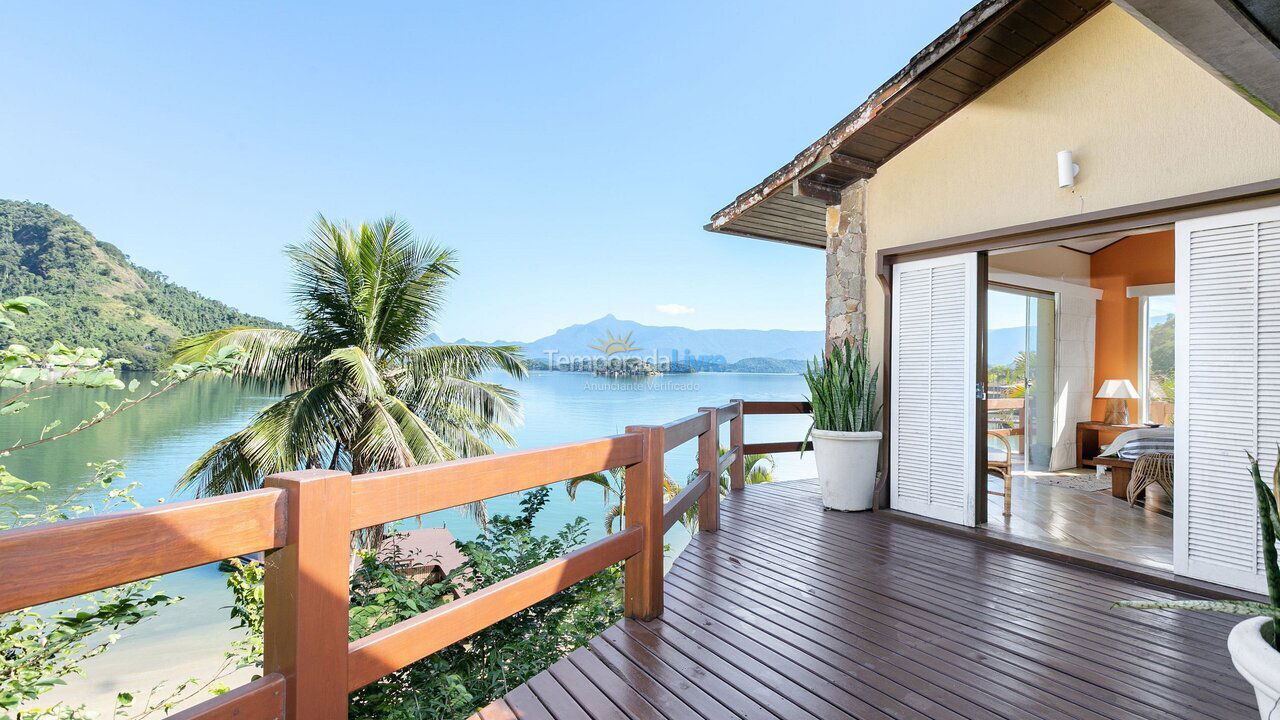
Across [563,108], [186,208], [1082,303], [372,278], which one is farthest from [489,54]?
[1082,303]

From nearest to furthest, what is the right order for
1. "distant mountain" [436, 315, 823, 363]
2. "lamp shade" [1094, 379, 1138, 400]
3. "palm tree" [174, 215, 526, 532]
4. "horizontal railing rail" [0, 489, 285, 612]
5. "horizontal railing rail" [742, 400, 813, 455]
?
1. "horizontal railing rail" [0, 489, 285, 612]
2. "horizontal railing rail" [742, 400, 813, 455]
3. "lamp shade" [1094, 379, 1138, 400]
4. "palm tree" [174, 215, 526, 532]
5. "distant mountain" [436, 315, 823, 363]

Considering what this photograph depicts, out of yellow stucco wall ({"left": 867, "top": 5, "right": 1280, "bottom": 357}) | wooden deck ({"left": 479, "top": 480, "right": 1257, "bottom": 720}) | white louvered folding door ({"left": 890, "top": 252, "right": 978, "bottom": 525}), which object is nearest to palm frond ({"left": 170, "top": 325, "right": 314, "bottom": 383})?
wooden deck ({"left": 479, "top": 480, "right": 1257, "bottom": 720})

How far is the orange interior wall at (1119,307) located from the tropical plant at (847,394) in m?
4.94

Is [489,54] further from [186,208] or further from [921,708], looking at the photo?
[921,708]

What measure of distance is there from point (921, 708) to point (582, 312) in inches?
2018

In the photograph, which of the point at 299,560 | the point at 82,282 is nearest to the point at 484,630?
the point at 299,560

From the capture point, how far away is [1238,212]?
10.6ft

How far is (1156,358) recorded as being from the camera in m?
7.70

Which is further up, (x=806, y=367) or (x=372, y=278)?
(x=372, y=278)

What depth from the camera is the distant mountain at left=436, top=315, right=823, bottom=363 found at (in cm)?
5247

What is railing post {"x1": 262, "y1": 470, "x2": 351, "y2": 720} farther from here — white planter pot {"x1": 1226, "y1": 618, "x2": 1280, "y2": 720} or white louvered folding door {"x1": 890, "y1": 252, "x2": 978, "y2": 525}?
white louvered folding door {"x1": 890, "y1": 252, "x2": 978, "y2": 525}

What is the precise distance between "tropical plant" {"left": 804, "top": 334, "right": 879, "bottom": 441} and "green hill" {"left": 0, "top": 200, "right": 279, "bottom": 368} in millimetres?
11019

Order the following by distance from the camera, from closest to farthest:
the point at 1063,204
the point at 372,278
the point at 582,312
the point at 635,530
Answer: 1. the point at 635,530
2. the point at 1063,204
3. the point at 372,278
4. the point at 582,312

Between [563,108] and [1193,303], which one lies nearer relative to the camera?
[1193,303]
